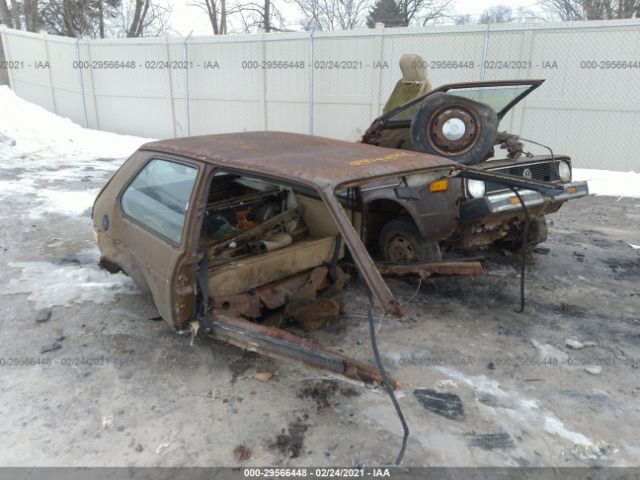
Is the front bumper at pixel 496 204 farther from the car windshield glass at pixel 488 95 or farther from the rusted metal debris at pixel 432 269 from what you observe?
the car windshield glass at pixel 488 95

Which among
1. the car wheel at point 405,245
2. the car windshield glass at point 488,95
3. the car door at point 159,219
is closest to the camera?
the car door at point 159,219

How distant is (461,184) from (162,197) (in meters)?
2.44

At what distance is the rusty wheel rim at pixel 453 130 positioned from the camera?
454 cm

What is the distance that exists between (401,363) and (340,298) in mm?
972

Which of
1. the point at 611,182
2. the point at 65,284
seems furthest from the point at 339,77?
the point at 65,284

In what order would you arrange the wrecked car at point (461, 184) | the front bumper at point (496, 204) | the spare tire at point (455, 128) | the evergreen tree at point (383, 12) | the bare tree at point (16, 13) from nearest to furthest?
the front bumper at point (496, 204)
the wrecked car at point (461, 184)
the spare tire at point (455, 128)
the bare tree at point (16, 13)
the evergreen tree at point (383, 12)

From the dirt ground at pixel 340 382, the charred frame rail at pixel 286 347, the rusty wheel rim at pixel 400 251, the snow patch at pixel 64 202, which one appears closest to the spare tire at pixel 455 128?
the rusty wheel rim at pixel 400 251

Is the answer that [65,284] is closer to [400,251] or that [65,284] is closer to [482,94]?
[400,251]

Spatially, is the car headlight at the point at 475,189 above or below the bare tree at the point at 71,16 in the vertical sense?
below

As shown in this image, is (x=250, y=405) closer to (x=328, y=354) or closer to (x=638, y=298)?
(x=328, y=354)

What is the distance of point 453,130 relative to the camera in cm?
457

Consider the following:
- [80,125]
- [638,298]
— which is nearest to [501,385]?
[638,298]

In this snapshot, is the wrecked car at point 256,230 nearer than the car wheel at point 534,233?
Yes

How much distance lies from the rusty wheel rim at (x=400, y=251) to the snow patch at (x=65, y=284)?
2.40 metres
